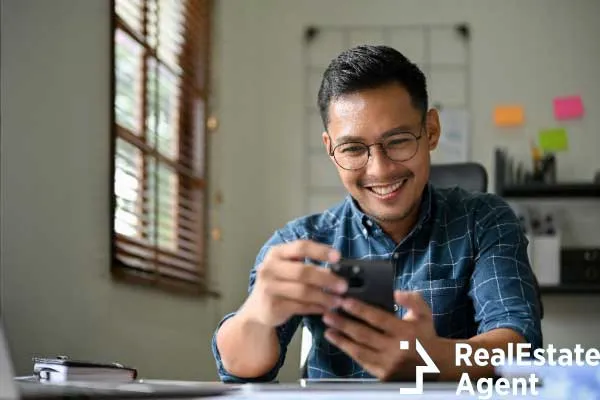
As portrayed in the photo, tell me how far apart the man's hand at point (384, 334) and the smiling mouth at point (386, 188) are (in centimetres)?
43

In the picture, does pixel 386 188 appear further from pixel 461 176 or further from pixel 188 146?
pixel 188 146

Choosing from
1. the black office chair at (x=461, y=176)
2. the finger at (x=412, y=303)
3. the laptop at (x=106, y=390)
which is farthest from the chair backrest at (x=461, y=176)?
the laptop at (x=106, y=390)

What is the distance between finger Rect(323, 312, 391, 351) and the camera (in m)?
1.18

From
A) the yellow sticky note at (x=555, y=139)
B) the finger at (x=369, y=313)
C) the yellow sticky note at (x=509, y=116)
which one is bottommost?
the finger at (x=369, y=313)

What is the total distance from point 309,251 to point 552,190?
113 inches

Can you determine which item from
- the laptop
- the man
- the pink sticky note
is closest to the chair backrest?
the man

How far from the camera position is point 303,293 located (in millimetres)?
1138

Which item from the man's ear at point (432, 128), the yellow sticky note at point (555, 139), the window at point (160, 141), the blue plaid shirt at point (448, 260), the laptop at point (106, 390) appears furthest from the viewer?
the yellow sticky note at point (555, 139)

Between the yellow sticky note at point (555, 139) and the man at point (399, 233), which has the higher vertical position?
the yellow sticky note at point (555, 139)

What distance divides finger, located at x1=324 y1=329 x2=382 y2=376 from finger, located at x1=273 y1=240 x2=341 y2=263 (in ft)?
0.47

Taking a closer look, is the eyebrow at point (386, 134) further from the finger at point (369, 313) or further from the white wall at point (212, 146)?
the white wall at point (212, 146)

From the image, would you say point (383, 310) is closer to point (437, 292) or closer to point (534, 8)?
point (437, 292)

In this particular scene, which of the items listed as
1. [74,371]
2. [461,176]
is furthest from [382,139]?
[461,176]

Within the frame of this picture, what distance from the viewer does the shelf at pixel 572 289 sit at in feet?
11.9
